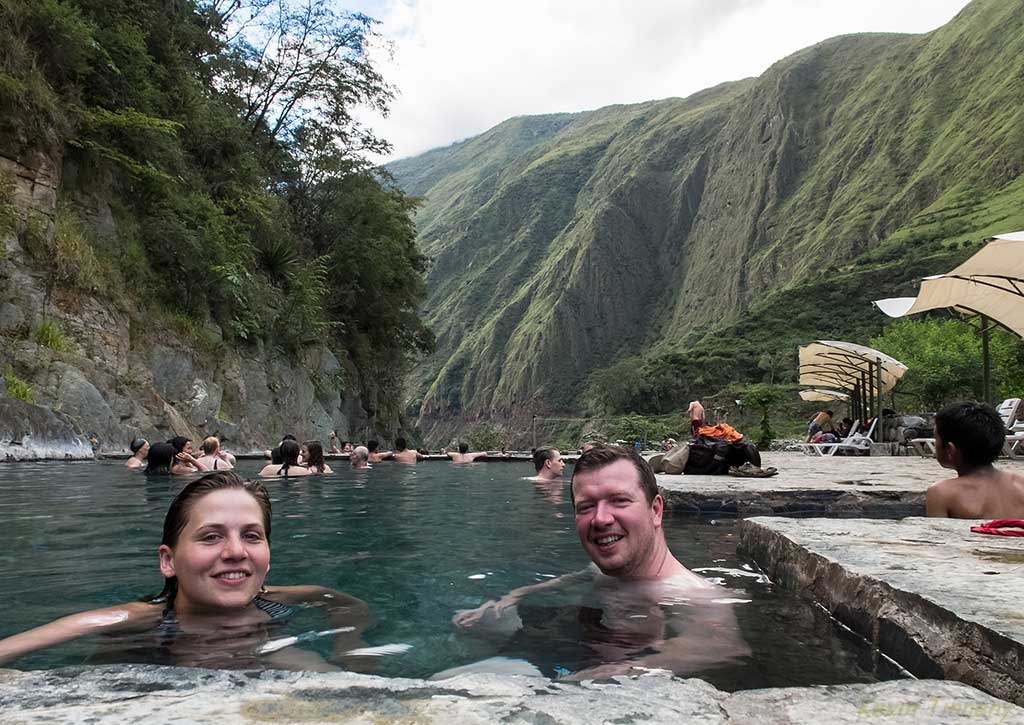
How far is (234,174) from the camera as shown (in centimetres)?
2252

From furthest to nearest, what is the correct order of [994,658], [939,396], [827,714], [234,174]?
[939,396] < [234,174] < [994,658] < [827,714]

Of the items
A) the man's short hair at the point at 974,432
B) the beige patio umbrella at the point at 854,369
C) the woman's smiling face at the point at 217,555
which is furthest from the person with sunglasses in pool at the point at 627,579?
the beige patio umbrella at the point at 854,369

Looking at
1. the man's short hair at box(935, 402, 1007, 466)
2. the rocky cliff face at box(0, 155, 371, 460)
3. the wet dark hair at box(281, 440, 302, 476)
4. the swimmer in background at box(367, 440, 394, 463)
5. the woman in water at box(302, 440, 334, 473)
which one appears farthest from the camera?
the swimmer in background at box(367, 440, 394, 463)

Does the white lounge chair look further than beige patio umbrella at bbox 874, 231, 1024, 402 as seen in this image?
Yes

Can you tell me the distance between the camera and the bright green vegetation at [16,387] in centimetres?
1207

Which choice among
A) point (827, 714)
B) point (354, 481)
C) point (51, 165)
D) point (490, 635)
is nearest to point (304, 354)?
point (51, 165)

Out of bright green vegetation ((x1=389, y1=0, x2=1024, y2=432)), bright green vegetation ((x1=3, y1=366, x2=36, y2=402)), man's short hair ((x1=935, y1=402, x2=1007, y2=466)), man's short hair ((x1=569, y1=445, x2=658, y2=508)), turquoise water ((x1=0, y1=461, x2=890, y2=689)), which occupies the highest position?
bright green vegetation ((x1=389, y1=0, x2=1024, y2=432))

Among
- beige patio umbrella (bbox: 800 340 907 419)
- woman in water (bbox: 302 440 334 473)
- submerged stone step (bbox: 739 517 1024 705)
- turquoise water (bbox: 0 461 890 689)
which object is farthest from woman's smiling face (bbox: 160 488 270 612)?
beige patio umbrella (bbox: 800 340 907 419)

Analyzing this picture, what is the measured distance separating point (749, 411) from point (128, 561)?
159 ft

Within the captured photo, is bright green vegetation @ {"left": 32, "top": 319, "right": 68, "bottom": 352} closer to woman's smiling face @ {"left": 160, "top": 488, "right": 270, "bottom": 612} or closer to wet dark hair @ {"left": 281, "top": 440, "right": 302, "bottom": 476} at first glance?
wet dark hair @ {"left": 281, "top": 440, "right": 302, "bottom": 476}

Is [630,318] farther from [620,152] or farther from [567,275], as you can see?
[620,152]

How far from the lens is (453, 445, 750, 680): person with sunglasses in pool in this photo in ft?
9.64

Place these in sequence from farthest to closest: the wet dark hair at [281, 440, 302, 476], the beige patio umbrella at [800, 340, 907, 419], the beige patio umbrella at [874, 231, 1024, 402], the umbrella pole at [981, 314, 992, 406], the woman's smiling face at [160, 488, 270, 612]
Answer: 1. the beige patio umbrella at [800, 340, 907, 419]
2. the umbrella pole at [981, 314, 992, 406]
3. the wet dark hair at [281, 440, 302, 476]
4. the beige patio umbrella at [874, 231, 1024, 402]
5. the woman's smiling face at [160, 488, 270, 612]

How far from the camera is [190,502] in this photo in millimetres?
2939
